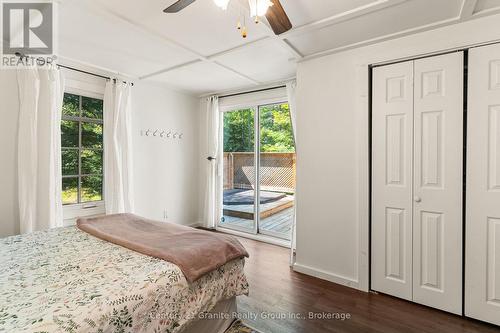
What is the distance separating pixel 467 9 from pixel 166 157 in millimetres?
3971

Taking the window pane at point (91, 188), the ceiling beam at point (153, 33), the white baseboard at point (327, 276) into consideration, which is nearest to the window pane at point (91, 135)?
the window pane at point (91, 188)

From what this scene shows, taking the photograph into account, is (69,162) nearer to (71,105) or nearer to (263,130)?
(71,105)

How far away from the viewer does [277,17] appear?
1523mm

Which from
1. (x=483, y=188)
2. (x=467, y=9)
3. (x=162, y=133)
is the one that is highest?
(x=467, y=9)

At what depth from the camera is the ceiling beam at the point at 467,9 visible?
172 centimetres

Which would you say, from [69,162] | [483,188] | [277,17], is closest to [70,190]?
[69,162]

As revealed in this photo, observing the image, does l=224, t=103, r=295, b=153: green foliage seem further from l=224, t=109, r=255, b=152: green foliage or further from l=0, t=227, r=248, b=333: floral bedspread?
l=0, t=227, r=248, b=333: floral bedspread

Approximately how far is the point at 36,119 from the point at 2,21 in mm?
908

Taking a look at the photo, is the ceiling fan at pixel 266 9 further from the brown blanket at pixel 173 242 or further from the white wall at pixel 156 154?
the white wall at pixel 156 154

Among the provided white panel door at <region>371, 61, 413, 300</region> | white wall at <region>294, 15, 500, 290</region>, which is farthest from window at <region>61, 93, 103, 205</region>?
white panel door at <region>371, 61, 413, 300</region>

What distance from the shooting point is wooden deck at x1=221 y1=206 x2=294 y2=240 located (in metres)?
3.96

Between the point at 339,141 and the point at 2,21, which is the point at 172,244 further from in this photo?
the point at 2,21

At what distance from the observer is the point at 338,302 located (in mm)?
2266

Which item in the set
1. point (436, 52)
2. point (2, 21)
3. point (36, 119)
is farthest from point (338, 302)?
point (2, 21)
